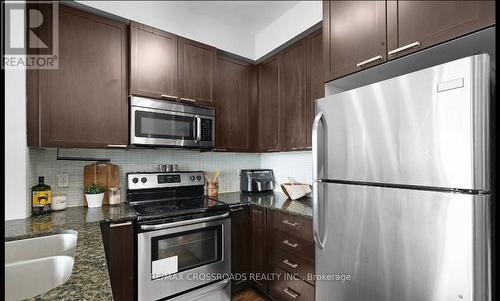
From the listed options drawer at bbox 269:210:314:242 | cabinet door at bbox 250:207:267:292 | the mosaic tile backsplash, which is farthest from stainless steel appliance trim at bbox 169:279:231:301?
the mosaic tile backsplash

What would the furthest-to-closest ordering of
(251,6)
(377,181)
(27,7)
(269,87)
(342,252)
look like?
1. (269,87)
2. (251,6)
3. (27,7)
4. (342,252)
5. (377,181)

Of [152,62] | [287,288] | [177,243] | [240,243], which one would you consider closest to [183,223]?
[177,243]

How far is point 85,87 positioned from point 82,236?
107 centimetres

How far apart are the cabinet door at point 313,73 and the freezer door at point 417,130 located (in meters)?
0.61

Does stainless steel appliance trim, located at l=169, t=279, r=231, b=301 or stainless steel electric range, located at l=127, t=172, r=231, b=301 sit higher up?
stainless steel electric range, located at l=127, t=172, r=231, b=301

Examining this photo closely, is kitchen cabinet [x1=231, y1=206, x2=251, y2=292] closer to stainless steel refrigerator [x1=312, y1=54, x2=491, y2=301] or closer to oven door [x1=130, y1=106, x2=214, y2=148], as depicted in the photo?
oven door [x1=130, y1=106, x2=214, y2=148]

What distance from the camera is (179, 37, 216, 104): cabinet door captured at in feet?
6.96

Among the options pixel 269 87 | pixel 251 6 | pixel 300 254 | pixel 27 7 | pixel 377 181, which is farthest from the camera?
pixel 269 87

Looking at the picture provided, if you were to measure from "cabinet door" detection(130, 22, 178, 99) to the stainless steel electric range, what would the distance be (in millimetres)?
733

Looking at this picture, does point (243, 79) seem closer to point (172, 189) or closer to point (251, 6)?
point (251, 6)

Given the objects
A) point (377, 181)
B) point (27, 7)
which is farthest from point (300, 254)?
point (27, 7)

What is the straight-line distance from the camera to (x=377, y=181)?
1162 mm

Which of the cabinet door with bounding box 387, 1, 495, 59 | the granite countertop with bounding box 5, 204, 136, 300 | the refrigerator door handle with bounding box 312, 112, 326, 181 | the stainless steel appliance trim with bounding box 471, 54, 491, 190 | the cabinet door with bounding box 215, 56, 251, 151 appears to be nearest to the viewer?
the granite countertop with bounding box 5, 204, 136, 300

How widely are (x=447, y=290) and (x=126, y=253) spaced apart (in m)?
1.69
